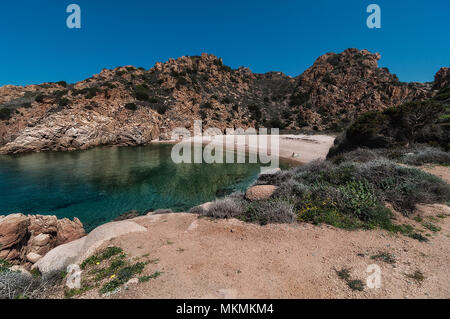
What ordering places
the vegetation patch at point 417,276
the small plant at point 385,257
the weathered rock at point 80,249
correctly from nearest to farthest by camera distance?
the vegetation patch at point 417,276 < the small plant at point 385,257 < the weathered rock at point 80,249

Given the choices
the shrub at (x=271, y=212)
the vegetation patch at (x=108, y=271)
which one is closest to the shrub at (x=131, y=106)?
the vegetation patch at (x=108, y=271)

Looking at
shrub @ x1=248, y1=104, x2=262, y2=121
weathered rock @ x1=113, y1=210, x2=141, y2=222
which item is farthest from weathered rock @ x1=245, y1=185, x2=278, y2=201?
shrub @ x1=248, y1=104, x2=262, y2=121

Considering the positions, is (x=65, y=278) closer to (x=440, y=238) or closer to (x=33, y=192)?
(x=440, y=238)

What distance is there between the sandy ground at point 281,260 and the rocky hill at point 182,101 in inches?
1427

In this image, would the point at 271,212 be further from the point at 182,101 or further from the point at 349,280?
the point at 182,101

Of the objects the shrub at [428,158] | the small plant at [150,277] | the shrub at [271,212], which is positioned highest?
the shrub at [428,158]

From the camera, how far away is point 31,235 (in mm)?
6797

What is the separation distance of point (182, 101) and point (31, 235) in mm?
45386

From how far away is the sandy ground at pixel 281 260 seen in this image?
297 cm

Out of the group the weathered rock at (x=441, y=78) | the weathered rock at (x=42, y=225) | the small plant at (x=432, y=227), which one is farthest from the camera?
the weathered rock at (x=441, y=78)

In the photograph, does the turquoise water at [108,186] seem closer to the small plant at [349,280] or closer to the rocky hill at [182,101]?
the small plant at [349,280]

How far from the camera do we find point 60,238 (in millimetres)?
7191

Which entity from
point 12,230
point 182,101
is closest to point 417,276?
point 12,230

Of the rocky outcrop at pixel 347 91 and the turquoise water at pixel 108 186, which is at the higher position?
the rocky outcrop at pixel 347 91
